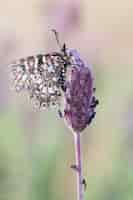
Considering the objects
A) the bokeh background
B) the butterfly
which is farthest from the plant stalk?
the butterfly

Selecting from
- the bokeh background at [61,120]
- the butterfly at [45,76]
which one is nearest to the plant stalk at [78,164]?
the bokeh background at [61,120]

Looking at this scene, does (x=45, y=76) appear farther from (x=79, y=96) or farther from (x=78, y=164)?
(x=78, y=164)

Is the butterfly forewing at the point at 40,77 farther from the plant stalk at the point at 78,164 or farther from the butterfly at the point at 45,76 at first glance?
the plant stalk at the point at 78,164

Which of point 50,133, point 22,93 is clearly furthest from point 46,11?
point 50,133

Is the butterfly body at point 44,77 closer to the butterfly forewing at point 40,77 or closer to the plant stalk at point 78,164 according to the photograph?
the butterfly forewing at point 40,77

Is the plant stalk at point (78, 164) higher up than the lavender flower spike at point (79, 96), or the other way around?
the lavender flower spike at point (79, 96)

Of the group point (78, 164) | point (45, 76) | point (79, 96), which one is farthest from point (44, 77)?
point (78, 164)
